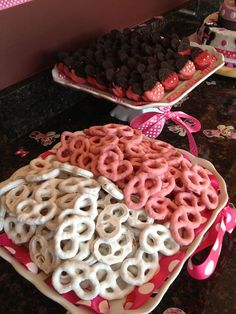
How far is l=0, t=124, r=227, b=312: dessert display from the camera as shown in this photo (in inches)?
18.3

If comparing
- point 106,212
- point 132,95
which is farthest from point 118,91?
point 106,212

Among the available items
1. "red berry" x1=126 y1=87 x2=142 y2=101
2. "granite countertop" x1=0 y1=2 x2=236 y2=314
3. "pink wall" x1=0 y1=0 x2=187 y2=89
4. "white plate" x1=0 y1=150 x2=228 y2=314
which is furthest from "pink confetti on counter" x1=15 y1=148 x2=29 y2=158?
"white plate" x1=0 y1=150 x2=228 y2=314

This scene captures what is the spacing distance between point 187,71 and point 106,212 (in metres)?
0.49

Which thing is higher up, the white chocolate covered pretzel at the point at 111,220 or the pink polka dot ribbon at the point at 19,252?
the white chocolate covered pretzel at the point at 111,220

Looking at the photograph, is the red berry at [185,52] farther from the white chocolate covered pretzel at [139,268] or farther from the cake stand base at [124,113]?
the white chocolate covered pretzel at [139,268]

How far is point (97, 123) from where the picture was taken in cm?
92

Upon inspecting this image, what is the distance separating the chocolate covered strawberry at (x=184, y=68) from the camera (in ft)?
2.86

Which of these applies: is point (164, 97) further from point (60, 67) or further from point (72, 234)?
point (72, 234)

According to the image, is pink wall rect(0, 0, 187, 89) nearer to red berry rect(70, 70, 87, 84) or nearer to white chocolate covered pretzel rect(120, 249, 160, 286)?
red berry rect(70, 70, 87, 84)

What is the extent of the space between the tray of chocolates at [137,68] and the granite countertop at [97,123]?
0.09 metres

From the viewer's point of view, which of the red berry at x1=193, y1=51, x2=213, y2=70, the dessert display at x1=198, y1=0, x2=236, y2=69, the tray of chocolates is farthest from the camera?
the dessert display at x1=198, y1=0, x2=236, y2=69

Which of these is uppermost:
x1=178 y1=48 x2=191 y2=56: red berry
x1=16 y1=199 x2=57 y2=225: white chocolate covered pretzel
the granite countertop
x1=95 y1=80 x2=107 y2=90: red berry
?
x1=16 y1=199 x2=57 y2=225: white chocolate covered pretzel

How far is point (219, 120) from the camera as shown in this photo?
37.2 inches

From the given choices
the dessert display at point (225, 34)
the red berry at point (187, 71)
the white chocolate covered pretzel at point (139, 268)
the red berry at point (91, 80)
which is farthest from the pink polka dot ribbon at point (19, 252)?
the dessert display at point (225, 34)
